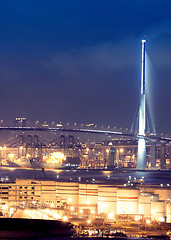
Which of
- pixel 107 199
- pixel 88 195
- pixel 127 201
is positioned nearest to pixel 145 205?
pixel 127 201

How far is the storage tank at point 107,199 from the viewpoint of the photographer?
1587 centimetres

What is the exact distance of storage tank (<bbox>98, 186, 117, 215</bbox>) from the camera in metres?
15.9

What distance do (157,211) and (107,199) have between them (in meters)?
1.55

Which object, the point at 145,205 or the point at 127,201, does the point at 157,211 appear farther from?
the point at 127,201

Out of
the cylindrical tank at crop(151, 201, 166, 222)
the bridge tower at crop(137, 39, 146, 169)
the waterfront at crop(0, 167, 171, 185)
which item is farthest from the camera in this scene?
the bridge tower at crop(137, 39, 146, 169)

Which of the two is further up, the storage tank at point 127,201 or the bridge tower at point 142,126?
the bridge tower at point 142,126

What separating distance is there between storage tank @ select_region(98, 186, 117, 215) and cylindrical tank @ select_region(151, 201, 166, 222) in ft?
3.58

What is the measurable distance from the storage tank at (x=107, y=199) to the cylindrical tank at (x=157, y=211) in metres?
1.09

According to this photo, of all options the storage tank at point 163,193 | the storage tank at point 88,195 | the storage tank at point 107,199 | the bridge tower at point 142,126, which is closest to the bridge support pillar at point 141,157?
the bridge tower at point 142,126

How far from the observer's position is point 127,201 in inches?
628

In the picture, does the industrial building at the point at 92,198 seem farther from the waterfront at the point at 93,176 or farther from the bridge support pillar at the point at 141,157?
the bridge support pillar at the point at 141,157

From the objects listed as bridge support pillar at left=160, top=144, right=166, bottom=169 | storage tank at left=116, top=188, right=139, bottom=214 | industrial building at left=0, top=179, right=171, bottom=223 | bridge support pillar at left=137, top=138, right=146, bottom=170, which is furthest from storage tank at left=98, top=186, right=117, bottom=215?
bridge support pillar at left=160, top=144, right=166, bottom=169

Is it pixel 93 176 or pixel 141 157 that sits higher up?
pixel 141 157

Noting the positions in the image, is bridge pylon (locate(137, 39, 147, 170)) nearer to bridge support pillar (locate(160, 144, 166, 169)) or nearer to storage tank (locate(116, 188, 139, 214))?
bridge support pillar (locate(160, 144, 166, 169))
